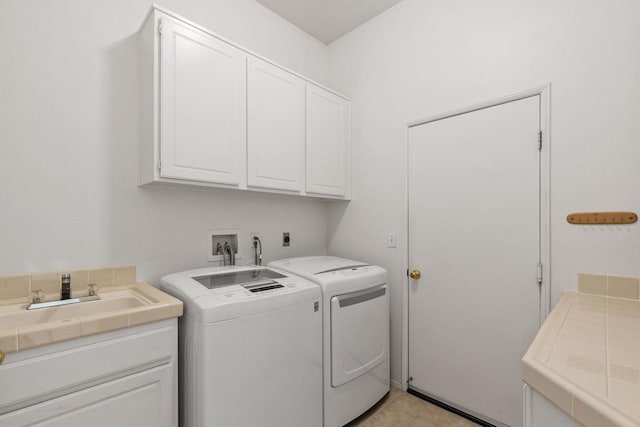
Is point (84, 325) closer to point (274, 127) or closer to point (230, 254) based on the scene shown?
point (230, 254)

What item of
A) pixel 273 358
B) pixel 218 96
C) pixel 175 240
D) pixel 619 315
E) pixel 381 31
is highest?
pixel 381 31

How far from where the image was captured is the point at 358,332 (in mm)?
1890

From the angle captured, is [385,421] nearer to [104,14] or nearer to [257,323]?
[257,323]

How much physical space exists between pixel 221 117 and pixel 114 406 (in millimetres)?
1484

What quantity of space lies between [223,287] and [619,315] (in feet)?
5.68

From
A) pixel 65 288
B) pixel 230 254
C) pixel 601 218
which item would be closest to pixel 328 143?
pixel 230 254

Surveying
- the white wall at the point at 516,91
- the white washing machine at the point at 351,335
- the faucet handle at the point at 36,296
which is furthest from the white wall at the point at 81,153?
the white wall at the point at 516,91

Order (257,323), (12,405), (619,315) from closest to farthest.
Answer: (12,405), (619,315), (257,323)

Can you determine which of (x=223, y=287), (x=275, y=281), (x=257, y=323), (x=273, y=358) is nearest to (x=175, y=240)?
(x=223, y=287)

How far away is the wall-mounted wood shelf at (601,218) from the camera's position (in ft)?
4.65

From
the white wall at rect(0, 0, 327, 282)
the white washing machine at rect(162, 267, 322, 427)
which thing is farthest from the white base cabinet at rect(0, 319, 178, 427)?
the white wall at rect(0, 0, 327, 282)

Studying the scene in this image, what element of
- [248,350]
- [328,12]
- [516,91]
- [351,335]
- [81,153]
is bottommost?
[351,335]

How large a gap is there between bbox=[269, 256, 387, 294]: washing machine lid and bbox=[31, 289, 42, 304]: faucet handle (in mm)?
1220

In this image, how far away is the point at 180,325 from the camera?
4.77ft
